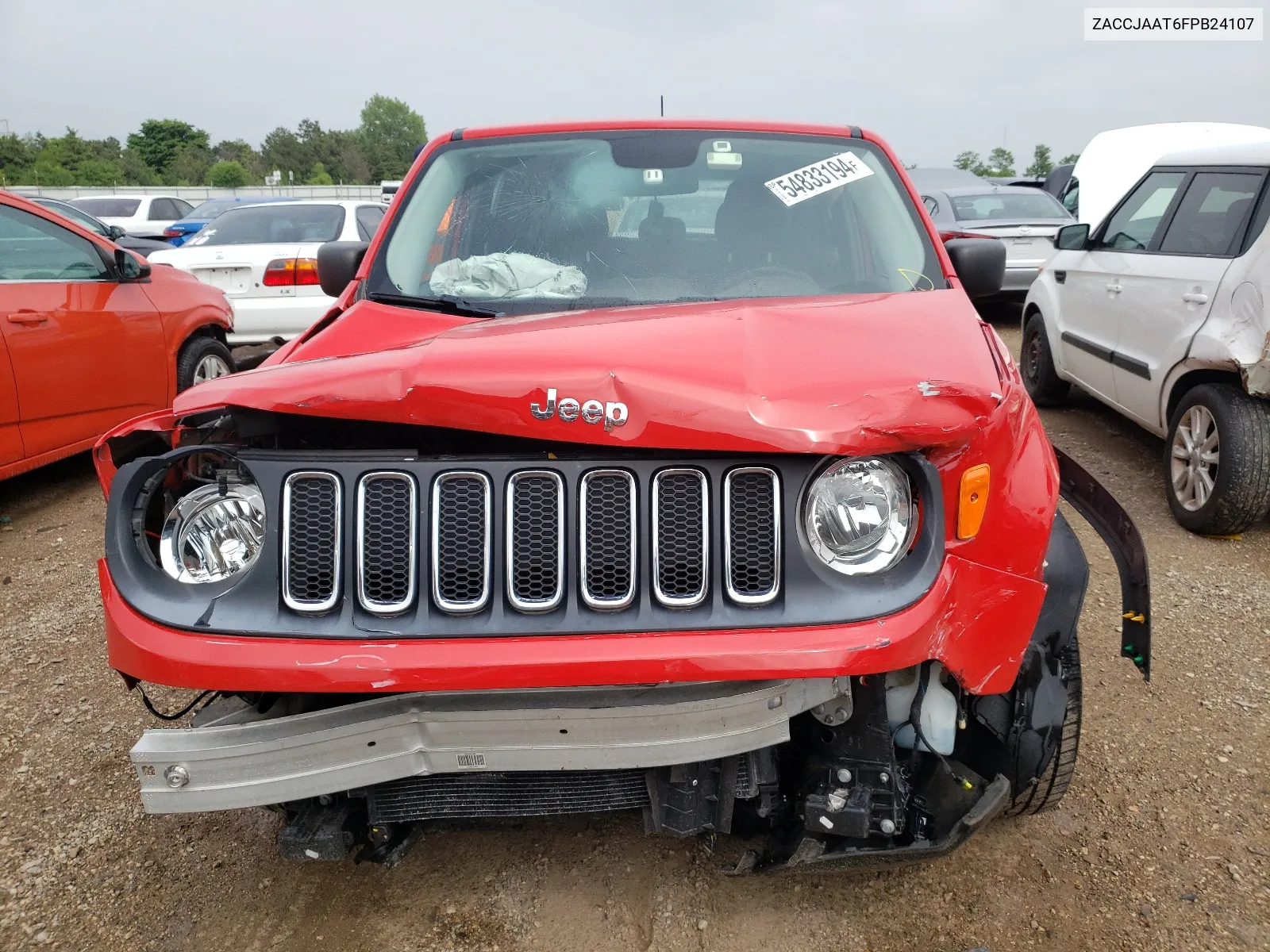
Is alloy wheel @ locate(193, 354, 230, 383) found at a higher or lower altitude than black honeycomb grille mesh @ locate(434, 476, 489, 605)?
lower

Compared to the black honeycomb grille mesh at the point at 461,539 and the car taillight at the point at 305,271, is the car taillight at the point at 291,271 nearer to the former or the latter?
the car taillight at the point at 305,271

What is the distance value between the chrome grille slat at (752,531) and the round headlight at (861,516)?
80 millimetres

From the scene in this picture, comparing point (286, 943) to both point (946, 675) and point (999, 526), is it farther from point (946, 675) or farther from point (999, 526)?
point (999, 526)

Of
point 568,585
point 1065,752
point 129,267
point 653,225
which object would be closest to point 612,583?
point 568,585

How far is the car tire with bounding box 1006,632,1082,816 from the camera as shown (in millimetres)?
A: 2094

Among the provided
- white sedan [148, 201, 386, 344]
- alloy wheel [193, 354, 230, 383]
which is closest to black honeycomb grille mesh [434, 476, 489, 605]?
alloy wheel [193, 354, 230, 383]

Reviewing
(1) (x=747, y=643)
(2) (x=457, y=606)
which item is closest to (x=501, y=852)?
(2) (x=457, y=606)

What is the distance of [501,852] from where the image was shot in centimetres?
243

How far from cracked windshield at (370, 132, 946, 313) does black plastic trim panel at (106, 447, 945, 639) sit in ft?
3.09

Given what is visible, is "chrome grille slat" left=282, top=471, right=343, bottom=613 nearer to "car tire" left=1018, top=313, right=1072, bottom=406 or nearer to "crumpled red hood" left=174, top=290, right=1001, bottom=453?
"crumpled red hood" left=174, top=290, right=1001, bottom=453

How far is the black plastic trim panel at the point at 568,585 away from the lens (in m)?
1.67

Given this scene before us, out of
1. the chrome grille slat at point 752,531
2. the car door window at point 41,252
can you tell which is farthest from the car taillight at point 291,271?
the chrome grille slat at point 752,531

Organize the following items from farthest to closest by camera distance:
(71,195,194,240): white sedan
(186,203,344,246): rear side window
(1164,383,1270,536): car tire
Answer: (71,195,194,240): white sedan
(186,203,344,246): rear side window
(1164,383,1270,536): car tire

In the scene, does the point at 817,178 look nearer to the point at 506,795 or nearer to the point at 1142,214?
the point at 506,795
